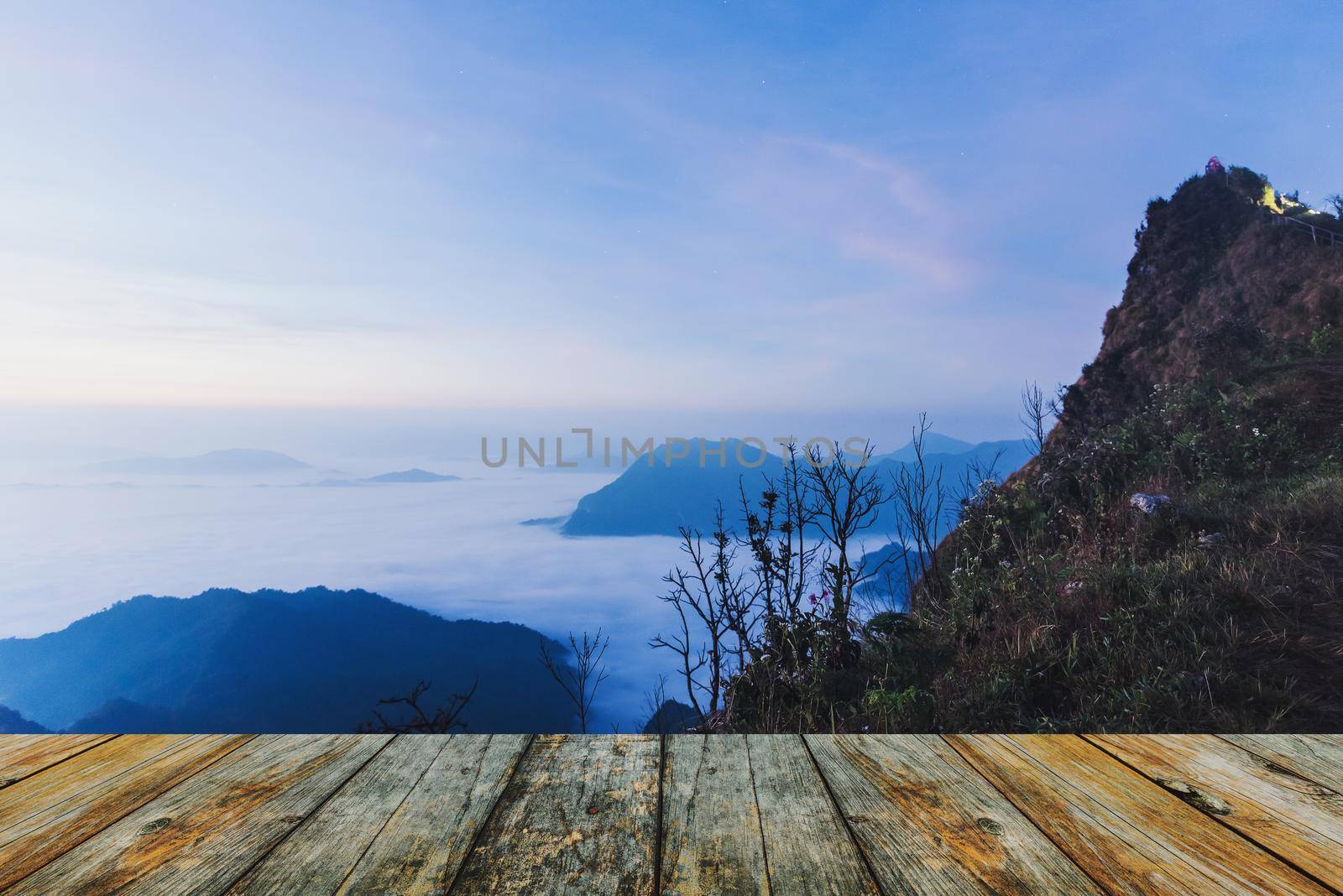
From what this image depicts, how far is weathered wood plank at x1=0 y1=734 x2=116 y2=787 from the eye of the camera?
194cm

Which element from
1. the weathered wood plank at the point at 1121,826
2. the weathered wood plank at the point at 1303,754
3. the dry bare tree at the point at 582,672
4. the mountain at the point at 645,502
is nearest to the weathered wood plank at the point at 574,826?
the weathered wood plank at the point at 1121,826

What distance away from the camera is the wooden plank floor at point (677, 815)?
4.42 feet

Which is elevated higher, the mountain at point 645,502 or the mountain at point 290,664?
the mountain at point 645,502

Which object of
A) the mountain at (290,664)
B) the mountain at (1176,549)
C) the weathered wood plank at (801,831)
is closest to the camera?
the weathered wood plank at (801,831)

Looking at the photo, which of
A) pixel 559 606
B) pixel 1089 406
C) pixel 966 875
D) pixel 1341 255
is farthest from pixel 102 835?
pixel 559 606

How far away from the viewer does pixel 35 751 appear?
2.12 m

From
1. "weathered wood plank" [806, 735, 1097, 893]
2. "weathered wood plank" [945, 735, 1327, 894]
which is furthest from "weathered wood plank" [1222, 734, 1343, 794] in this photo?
"weathered wood plank" [806, 735, 1097, 893]

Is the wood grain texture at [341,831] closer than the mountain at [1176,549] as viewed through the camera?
Yes

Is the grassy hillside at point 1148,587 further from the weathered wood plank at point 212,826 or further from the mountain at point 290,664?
the mountain at point 290,664

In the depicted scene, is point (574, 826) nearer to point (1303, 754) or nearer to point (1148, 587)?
point (1303, 754)

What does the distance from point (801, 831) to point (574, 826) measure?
506 millimetres

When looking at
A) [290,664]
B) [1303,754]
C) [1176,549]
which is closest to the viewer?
[1303,754]

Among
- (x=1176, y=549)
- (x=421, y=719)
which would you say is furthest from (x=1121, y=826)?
(x=1176, y=549)

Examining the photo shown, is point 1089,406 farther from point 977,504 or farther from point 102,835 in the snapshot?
point 102,835
